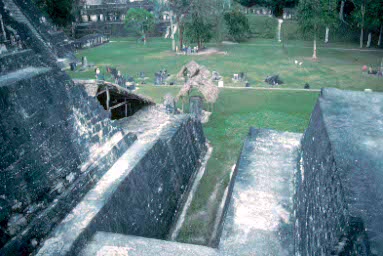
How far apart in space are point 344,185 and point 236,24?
36130 millimetres

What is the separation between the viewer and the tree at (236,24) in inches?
1462

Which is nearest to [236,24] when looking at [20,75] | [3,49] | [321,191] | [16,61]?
[3,49]

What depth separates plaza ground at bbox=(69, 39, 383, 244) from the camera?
11097 mm

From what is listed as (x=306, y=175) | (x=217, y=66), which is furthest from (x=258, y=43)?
(x=306, y=175)

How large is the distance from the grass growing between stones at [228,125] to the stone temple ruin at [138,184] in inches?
32.7

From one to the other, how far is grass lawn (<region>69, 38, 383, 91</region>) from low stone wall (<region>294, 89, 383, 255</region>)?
1481cm

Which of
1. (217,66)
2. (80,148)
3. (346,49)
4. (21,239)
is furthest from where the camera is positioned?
(346,49)

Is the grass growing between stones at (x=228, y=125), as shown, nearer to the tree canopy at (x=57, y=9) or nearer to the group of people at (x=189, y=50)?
the group of people at (x=189, y=50)

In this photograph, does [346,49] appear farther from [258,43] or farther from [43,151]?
[43,151]

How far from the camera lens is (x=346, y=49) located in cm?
3344

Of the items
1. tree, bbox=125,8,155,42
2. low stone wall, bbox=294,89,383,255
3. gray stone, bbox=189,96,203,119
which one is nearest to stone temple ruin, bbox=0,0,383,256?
low stone wall, bbox=294,89,383,255

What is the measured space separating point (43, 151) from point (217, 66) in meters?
22.3

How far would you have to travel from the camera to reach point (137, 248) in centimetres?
604

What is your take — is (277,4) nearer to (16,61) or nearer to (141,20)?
(141,20)
